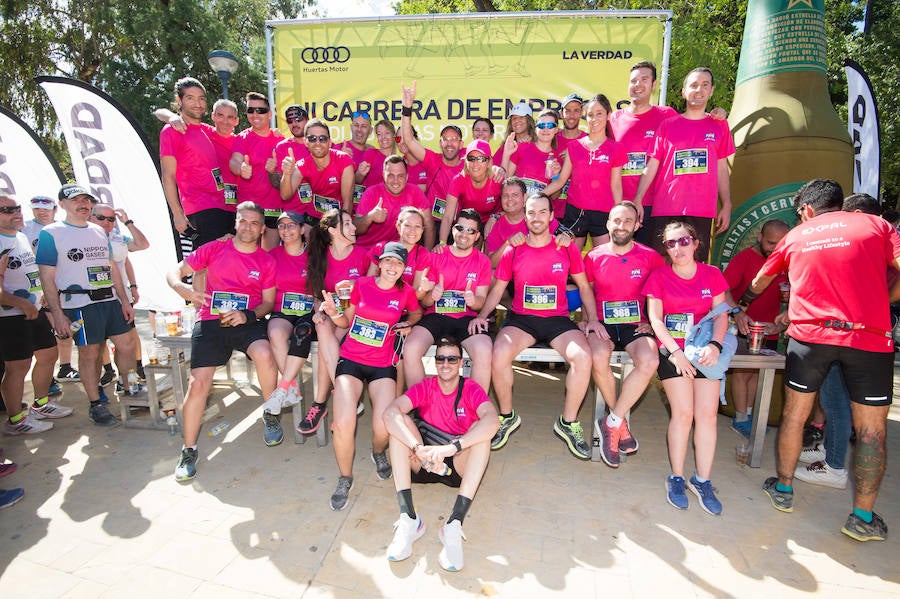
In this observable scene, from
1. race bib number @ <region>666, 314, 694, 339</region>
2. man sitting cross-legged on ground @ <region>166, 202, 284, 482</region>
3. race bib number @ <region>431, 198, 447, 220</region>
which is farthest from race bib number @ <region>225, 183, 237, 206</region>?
race bib number @ <region>666, 314, 694, 339</region>

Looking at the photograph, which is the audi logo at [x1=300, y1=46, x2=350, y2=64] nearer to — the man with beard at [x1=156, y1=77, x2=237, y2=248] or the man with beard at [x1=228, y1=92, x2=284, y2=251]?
the man with beard at [x1=228, y1=92, x2=284, y2=251]

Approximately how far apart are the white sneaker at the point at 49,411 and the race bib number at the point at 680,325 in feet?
17.7

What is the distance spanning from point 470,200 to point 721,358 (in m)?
2.43

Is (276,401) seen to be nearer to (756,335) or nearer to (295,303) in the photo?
(295,303)

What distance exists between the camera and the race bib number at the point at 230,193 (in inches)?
195

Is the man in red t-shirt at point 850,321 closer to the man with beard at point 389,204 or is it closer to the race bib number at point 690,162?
the race bib number at point 690,162

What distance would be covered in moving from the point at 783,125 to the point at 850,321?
2312 millimetres

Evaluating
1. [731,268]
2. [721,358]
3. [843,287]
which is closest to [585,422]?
[721,358]

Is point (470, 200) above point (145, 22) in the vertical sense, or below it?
below

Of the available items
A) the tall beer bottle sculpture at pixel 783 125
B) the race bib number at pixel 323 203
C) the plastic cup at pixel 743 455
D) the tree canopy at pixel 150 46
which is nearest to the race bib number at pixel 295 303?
the race bib number at pixel 323 203

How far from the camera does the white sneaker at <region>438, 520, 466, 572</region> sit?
8.95 ft

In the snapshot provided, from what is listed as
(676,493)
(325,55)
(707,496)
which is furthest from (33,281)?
(707,496)

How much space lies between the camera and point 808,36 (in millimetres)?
4469

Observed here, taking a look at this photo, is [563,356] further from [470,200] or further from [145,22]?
[145,22]
